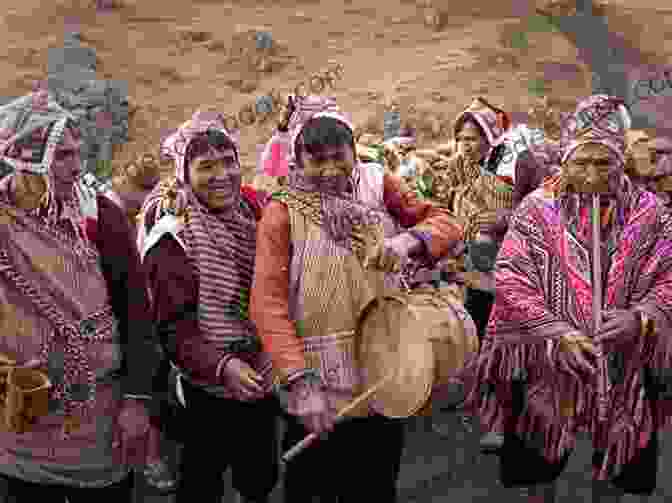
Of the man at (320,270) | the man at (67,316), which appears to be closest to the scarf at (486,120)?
the man at (320,270)

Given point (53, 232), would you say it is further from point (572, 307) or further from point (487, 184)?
point (487, 184)

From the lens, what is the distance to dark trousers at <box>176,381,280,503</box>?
2.87 m

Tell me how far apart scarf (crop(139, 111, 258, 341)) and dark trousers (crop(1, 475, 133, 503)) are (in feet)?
2.11

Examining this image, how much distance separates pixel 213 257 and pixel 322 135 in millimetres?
574

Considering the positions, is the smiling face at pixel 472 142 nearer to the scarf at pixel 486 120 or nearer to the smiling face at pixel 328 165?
the scarf at pixel 486 120

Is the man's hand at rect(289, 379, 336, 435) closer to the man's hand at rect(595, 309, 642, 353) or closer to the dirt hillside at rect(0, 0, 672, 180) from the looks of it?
the man's hand at rect(595, 309, 642, 353)

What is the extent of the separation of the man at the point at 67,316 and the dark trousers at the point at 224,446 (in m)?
0.26

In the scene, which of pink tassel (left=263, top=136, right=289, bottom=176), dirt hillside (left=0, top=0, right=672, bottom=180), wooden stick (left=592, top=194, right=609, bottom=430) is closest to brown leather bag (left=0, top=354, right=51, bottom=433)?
wooden stick (left=592, top=194, right=609, bottom=430)

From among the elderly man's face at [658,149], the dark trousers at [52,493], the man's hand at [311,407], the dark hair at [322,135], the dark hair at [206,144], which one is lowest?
the dark trousers at [52,493]

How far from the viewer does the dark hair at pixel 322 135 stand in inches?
100

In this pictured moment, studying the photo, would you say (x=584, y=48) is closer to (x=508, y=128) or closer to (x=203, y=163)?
(x=508, y=128)

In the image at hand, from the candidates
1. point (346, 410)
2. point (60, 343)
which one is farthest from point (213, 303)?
point (346, 410)

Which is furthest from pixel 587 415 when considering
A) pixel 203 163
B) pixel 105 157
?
pixel 105 157

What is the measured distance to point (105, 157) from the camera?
1280 centimetres
